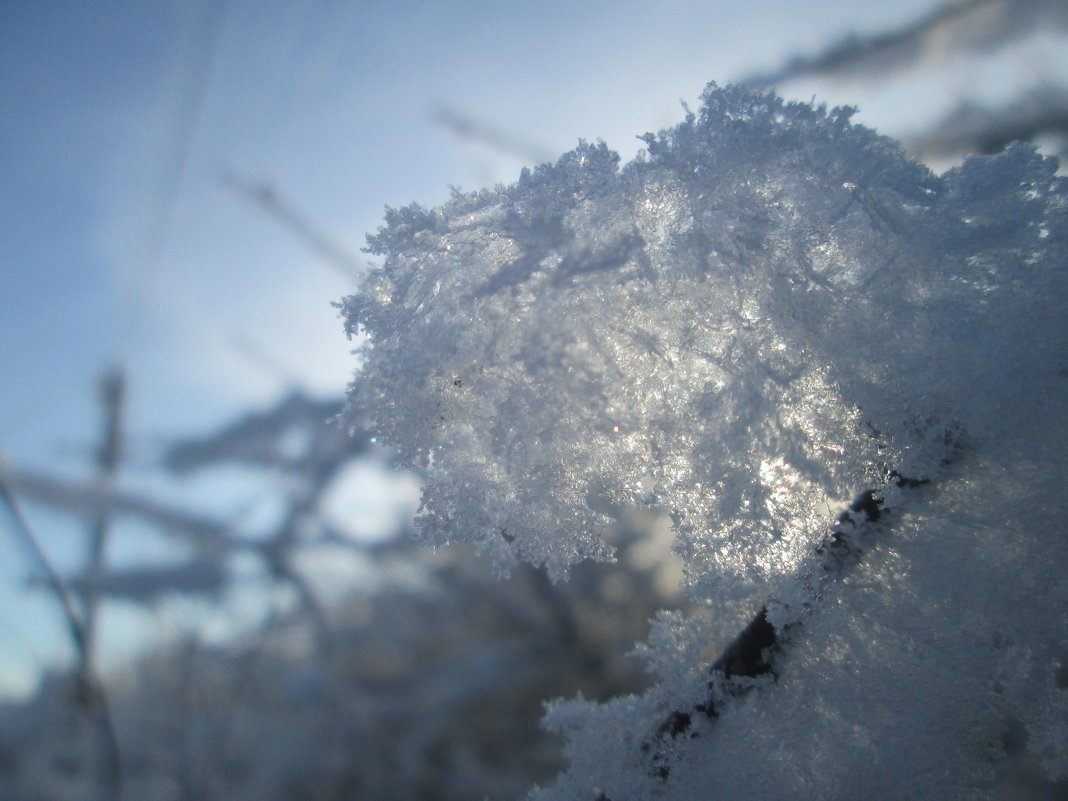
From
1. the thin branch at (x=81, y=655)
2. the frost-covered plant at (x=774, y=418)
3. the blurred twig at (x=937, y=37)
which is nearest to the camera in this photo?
the frost-covered plant at (x=774, y=418)

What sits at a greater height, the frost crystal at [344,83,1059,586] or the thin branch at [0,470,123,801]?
the thin branch at [0,470,123,801]

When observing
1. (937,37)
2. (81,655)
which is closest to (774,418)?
(937,37)

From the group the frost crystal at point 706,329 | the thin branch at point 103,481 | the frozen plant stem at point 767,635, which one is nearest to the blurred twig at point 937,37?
the frost crystal at point 706,329

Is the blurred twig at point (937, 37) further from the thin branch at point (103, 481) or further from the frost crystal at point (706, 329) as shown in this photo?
the thin branch at point (103, 481)

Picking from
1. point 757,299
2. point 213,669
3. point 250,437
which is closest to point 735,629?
point 757,299

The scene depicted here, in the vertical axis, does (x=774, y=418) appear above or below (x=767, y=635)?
above

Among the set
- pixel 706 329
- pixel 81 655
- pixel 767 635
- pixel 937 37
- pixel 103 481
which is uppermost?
pixel 103 481

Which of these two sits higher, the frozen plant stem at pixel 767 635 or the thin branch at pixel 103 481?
the thin branch at pixel 103 481

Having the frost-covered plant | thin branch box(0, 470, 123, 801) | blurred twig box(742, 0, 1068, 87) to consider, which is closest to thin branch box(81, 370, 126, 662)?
thin branch box(0, 470, 123, 801)

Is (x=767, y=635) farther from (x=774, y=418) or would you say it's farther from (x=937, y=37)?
(x=937, y=37)

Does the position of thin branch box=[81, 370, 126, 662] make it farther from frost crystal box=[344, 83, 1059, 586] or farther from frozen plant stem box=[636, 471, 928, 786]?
frozen plant stem box=[636, 471, 928, 786]
